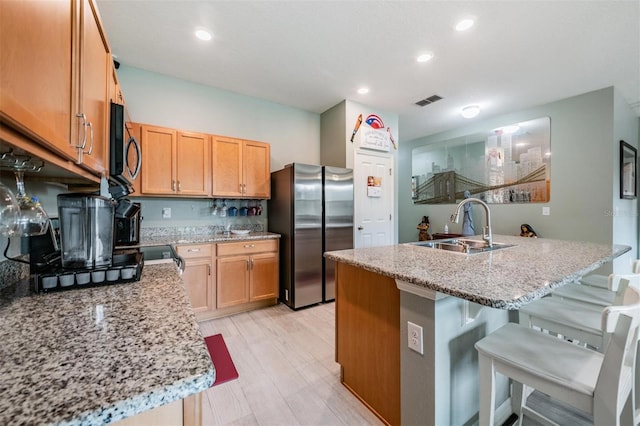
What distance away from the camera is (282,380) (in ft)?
6.34

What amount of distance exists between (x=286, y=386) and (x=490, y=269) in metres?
1.54

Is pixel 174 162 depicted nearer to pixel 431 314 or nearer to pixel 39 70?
pixel 39 70

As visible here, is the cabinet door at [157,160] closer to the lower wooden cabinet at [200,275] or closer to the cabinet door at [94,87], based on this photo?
the lower wooden cabinet at [200,275]

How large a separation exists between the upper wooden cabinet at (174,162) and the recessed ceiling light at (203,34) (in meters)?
1.02

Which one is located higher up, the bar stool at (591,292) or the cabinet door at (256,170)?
the cabinet door at (256,170)

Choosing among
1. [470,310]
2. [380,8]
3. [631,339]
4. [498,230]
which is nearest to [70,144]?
[470,310]

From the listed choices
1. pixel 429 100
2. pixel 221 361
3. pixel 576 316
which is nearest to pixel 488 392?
pixel 576 316

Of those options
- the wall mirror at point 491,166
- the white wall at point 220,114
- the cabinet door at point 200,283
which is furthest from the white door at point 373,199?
the cabinet door at point 200,283

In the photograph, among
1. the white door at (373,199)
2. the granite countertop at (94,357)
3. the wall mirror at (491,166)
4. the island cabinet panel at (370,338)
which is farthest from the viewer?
the wall mirror at (491,166)

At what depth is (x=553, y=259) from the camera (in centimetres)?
155

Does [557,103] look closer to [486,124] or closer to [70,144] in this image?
[486,124]

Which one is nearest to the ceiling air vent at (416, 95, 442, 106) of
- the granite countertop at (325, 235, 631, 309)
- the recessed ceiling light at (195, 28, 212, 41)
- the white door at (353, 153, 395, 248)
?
the white door at (353, 153, 395, 248)

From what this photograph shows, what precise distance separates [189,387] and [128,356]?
7.9 inches

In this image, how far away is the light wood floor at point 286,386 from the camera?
5.20 ft
